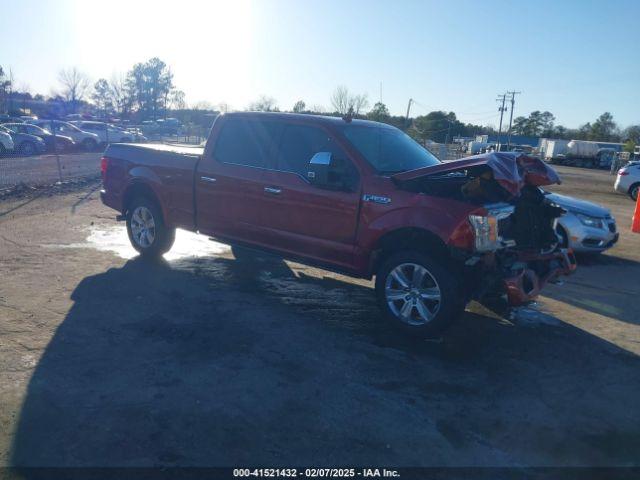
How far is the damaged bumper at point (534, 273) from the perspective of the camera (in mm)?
4789

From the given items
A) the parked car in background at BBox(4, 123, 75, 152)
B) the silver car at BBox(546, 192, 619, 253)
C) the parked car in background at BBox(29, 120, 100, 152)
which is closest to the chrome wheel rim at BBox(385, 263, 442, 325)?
the silver car at BBox(546, 192, 619, 253)

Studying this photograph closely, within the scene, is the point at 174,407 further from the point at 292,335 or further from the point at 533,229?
the point at 533,229

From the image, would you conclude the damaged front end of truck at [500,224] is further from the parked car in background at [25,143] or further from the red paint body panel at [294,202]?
the parked car in background at [25,143]

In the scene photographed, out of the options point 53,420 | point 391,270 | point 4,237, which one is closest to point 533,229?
point 391,270

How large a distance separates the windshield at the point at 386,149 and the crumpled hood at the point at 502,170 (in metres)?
0.47

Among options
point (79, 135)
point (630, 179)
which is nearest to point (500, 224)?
point (630, 179)

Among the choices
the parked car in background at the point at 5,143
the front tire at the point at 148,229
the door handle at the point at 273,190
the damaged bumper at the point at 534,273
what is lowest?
the parked car in background at the point at 5,143

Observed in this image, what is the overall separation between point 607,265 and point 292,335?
6122 millimetres

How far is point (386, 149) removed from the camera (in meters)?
5.89

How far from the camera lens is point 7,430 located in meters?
→ 3.23

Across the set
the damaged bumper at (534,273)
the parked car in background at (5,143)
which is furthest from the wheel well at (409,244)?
the parked car in background at (5,143)

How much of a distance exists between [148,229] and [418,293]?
4162 mm

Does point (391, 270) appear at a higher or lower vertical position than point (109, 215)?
higher

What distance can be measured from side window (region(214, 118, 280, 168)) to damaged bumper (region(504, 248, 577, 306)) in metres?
2.93
